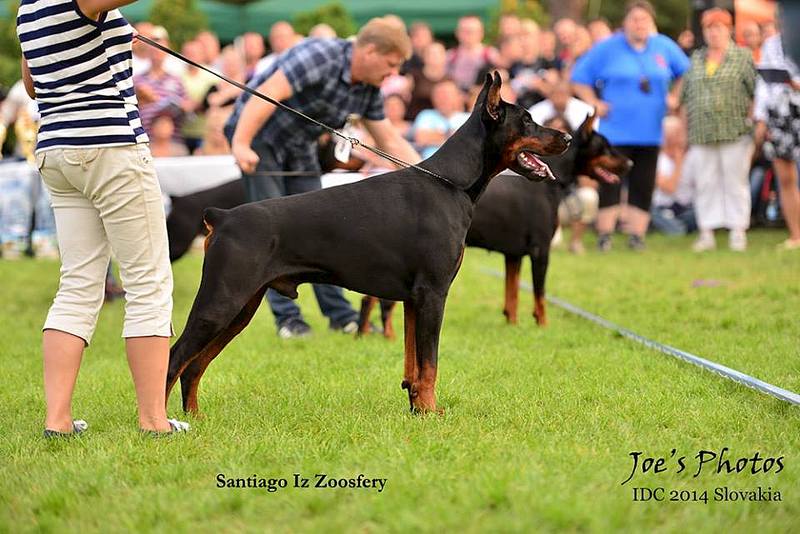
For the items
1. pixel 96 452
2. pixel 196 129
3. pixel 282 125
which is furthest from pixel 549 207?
pixel 196 129

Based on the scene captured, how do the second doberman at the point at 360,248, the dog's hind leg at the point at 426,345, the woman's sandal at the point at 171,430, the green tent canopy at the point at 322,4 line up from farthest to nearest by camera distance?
the green tent canopy at the point at 322,4
the dog's hind leg at the point at 426,345
the second doberman at the point at 360,248
the woman's sandal at the point at 171,430

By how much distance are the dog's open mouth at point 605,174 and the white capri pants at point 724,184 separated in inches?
124

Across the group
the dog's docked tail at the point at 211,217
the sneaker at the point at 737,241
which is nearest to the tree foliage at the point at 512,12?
the sneaker at the point at 737,241

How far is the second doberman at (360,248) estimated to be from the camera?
4164mm

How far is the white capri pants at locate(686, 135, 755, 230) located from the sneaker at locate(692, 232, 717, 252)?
0.09 m

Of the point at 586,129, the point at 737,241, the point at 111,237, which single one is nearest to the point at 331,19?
the point at 737,241

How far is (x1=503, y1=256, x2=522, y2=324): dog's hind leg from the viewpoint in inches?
282

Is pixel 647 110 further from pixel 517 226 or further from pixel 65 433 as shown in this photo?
pixel 65 433

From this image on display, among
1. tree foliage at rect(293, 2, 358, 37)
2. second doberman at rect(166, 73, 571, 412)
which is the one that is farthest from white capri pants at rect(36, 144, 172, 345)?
tree foliage at rect(293, 2, 358, 37)

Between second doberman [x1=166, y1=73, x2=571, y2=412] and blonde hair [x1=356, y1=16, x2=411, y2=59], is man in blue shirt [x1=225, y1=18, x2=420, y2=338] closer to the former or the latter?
blonde hair [x1=356, y1=16, x2=411, y2=59]

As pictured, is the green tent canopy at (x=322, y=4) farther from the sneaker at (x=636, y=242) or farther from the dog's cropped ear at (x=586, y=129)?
the dog's cropped ear at (x=586, y=129)

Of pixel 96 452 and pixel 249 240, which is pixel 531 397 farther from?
pixel 96 452

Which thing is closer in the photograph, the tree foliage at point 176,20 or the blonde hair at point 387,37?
the blonde hair at point 387,37

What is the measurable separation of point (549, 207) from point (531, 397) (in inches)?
116
